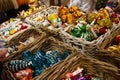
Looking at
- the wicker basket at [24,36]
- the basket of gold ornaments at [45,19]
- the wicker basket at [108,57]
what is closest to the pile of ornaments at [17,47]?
the wicker basket at [24,36]

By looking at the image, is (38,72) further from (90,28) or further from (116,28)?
(116,28)

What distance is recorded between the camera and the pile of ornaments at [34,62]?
122cm

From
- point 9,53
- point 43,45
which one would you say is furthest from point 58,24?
point 9,53

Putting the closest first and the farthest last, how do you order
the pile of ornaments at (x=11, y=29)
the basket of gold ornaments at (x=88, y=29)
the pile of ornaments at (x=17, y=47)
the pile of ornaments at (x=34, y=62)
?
the pile of ornaments at (x=34, y=62)
the basket of gold ornaments at (x=88, y=29)
the pile of ornaments at (x=17, y=47)
the pile of ornaments at (x=11, y=29)

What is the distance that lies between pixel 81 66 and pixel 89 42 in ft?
0.57

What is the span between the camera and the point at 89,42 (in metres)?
Answer: 1.31

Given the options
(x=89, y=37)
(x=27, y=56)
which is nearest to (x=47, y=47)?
(x=27, y=56)

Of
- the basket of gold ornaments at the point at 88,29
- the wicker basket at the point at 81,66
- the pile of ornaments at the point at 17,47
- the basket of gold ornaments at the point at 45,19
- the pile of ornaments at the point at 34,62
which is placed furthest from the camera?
the basket of gold ornaments at the point at 45,19

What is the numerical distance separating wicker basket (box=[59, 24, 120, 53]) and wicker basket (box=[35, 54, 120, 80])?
0.36 feet

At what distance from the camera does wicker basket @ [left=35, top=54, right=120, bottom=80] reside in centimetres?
110

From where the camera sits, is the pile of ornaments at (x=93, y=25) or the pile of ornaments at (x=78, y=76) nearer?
the pile of ornaments at (x=78, y=76)

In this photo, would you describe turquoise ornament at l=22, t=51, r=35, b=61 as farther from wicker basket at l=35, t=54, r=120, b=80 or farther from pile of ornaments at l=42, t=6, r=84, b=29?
pile of ornaments at l=42, t=6, r=84, b=29

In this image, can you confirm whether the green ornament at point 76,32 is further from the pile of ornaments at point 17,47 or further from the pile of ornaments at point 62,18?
the pile of ornaments at point 17,47

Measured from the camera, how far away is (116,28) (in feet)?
4.67
